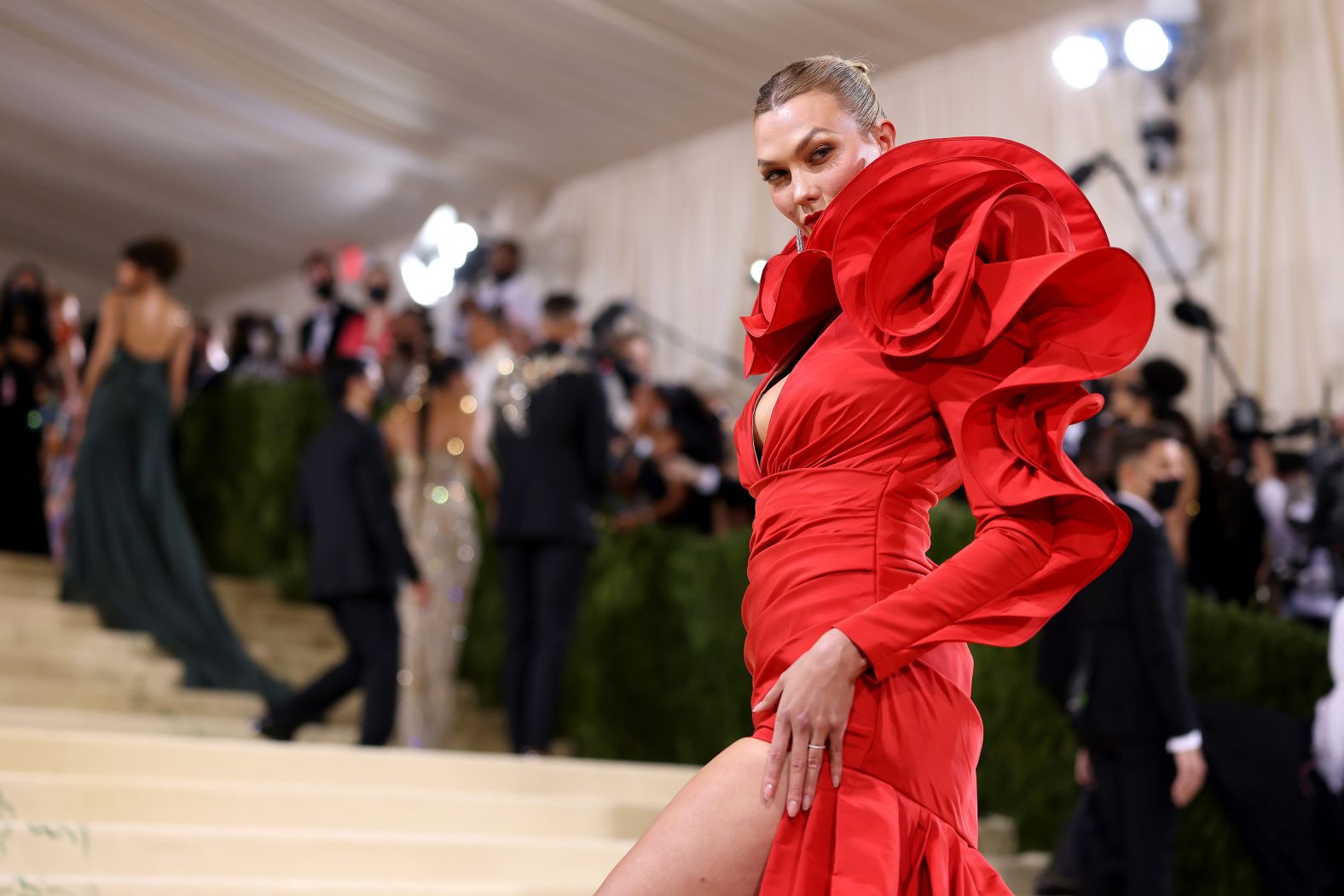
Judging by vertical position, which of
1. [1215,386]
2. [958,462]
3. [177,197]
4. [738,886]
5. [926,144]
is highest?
[177,197]

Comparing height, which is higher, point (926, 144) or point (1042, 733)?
point (926, 144)

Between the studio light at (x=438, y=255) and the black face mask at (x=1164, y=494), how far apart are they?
790 cm

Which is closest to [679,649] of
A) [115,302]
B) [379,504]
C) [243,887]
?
[379,504]

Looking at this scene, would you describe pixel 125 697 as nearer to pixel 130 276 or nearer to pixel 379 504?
pixel 379 504

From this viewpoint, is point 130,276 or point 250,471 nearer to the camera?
point 130,276

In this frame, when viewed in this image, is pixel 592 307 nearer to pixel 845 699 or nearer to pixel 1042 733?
pixel 1042 733

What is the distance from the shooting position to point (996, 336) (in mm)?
1792

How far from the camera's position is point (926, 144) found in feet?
6.24

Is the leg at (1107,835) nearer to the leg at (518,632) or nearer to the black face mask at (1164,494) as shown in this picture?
the black face mask at (1164,494)

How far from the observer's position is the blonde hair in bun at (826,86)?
1.99 meters

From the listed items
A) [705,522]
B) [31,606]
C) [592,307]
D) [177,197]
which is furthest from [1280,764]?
[177,197]

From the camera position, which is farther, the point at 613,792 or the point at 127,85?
the point at 127,85

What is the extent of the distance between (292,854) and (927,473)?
2.56m

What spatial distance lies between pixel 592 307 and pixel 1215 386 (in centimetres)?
535
